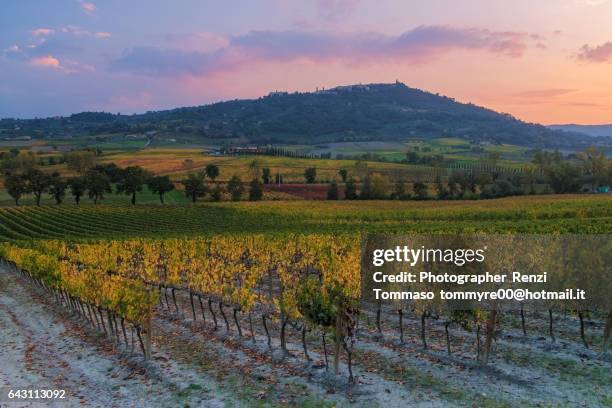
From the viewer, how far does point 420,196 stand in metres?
118

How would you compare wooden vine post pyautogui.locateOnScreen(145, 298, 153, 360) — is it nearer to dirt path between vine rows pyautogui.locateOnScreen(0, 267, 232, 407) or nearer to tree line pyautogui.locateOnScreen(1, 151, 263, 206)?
dirt path between vine rows pyautogui.locateOnScreen(0, 267, 232, 407)

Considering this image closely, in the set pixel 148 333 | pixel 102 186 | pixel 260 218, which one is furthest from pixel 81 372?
pixel 102 186

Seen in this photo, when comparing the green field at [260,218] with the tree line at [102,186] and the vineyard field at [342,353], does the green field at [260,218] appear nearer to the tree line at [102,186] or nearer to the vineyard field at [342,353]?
the tree line at [102,186]

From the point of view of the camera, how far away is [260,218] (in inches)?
3327

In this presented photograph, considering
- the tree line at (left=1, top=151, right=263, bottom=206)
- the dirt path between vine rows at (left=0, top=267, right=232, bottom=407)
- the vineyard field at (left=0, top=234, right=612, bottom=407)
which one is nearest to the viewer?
the vineyard field at (left=0, top=234, right=612, bottom=407)

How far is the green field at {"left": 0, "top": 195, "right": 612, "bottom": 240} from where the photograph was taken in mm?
68188

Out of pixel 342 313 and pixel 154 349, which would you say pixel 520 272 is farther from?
pixel 154 349

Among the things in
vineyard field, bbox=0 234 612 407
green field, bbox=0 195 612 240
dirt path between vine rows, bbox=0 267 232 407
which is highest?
vineyard field, bbox=0 234 612 407

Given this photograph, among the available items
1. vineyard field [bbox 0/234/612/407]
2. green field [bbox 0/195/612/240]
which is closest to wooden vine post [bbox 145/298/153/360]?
vineyard field [bbox 0/234/612/407]

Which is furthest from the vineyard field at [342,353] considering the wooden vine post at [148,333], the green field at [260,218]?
the green field at [260,218]

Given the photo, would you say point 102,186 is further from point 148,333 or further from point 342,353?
point 342,353

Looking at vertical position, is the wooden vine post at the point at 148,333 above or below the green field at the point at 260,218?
above

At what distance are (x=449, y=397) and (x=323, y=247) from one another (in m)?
21.2

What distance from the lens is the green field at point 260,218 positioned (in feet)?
224
